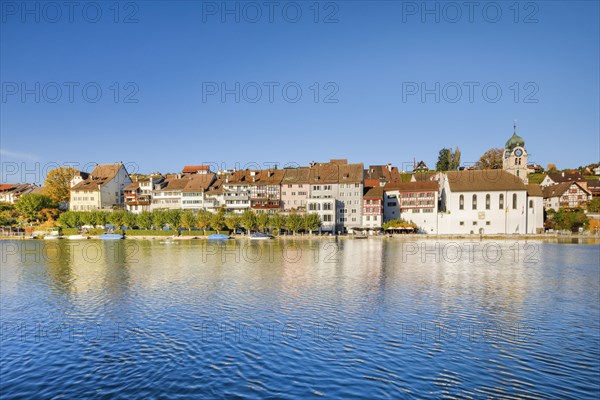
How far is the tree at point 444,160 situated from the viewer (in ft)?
509

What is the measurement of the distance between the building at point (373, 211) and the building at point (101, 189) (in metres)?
79.4

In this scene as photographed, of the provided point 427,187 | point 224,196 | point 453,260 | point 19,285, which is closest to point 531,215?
point 427,187

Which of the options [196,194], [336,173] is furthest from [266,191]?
[196,194]

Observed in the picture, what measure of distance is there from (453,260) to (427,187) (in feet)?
164

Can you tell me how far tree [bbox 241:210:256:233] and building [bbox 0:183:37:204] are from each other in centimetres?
10627

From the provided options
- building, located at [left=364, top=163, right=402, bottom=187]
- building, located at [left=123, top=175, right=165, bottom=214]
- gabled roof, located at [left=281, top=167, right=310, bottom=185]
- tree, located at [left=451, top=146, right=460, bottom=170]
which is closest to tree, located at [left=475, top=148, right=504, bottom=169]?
tree, located at [left=451, top=146, right=460, bottom=170]

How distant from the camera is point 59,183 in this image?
12975 centimetres

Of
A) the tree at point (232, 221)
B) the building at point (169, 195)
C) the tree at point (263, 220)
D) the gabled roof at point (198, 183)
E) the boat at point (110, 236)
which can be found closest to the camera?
the boat at point (110, 236)

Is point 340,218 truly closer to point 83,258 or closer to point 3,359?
point 83,258

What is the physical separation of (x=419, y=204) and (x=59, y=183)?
11923 centimetres

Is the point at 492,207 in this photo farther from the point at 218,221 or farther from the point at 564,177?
the point at 218,221

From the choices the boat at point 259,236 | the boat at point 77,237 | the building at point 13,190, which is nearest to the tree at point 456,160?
the boat at point 259,236

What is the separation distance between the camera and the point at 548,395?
14.0 metres

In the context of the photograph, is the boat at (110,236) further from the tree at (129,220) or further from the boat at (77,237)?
the tree at (129,220)
